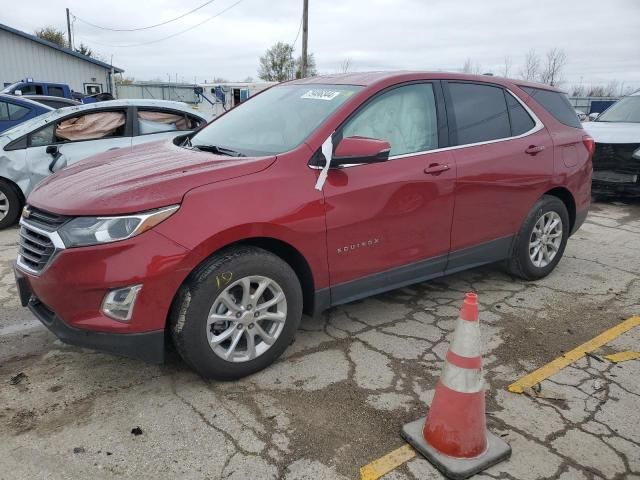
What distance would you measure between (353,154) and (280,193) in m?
0.52

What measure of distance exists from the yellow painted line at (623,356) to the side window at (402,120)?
1839mm

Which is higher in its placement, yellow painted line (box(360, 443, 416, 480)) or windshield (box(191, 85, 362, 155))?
windshield (box(191, 85, 362, 155))

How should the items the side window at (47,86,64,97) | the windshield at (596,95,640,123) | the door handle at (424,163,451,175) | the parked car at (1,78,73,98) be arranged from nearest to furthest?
the door handle at (424,163,451,175) → the windshield at (596,95,640,123) → the parked car at (1,78,73,98) → the side window at (47,86,64,97)

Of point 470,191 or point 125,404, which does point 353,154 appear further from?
point 125,404

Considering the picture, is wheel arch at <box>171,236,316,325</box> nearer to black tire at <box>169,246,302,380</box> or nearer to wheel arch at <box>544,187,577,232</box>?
black tire at <box>169,246,302,380</box>

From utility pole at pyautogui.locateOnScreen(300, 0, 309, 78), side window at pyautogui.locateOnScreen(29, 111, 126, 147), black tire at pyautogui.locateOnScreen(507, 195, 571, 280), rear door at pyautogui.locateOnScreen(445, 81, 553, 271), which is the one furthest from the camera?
utility pole at pyautogui.locateOnScreen(300, 0, 309, 78)

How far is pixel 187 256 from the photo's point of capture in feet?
8.57

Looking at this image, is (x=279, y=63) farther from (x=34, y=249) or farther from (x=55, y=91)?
(x=34, y=249)

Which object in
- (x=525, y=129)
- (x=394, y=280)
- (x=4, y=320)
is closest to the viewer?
(x=394, y=280)

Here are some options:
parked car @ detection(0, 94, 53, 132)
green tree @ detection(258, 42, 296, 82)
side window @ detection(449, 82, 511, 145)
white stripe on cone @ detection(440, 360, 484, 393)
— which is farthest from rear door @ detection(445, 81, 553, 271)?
green tree @ detection(258, 42, 296, 82)

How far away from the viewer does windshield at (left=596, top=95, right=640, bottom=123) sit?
29.7ft

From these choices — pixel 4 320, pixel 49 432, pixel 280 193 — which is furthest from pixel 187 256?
pixel 4 320

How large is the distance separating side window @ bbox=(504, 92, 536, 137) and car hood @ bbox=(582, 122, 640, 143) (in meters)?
4.29

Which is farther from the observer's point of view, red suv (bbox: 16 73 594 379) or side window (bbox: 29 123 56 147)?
side window (bbox: 29 123 56 147)
